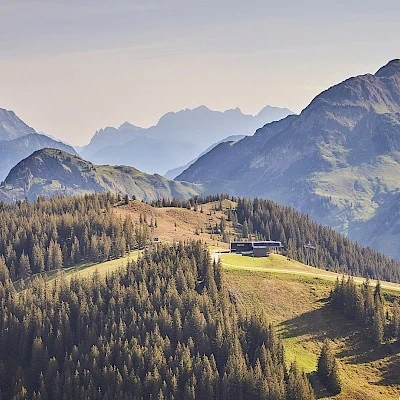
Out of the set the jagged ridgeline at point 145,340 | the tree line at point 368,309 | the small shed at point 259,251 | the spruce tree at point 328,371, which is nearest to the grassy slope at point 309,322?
the spruce tree at point 328,371

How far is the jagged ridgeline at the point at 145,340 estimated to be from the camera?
122m

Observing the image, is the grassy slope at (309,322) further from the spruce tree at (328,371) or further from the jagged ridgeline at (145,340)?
the jagged ridgeline at (145,340)

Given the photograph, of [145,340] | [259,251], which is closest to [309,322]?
[145,340]

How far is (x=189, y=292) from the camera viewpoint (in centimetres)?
14912

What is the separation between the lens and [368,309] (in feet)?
484

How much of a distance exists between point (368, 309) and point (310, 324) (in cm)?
1505

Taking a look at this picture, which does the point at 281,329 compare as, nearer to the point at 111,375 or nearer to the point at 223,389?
the point at 223,389

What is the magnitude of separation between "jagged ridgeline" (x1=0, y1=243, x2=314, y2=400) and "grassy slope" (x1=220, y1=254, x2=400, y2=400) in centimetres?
897

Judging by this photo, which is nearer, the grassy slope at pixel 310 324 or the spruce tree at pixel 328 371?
the spruce tree at pixel 328 371

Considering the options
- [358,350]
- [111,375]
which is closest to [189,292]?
[111,375]

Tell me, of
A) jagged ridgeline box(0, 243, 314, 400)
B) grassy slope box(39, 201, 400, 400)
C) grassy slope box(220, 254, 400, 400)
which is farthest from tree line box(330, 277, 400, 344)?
jagged ridgeline box(0, 243, 314, 400)

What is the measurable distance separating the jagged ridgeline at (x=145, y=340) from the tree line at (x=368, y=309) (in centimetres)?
2849

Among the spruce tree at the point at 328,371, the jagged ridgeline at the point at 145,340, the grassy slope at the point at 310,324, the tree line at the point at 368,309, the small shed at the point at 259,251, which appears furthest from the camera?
the small shed at the point at 259,251

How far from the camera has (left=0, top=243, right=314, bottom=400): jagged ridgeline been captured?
4818 inches
